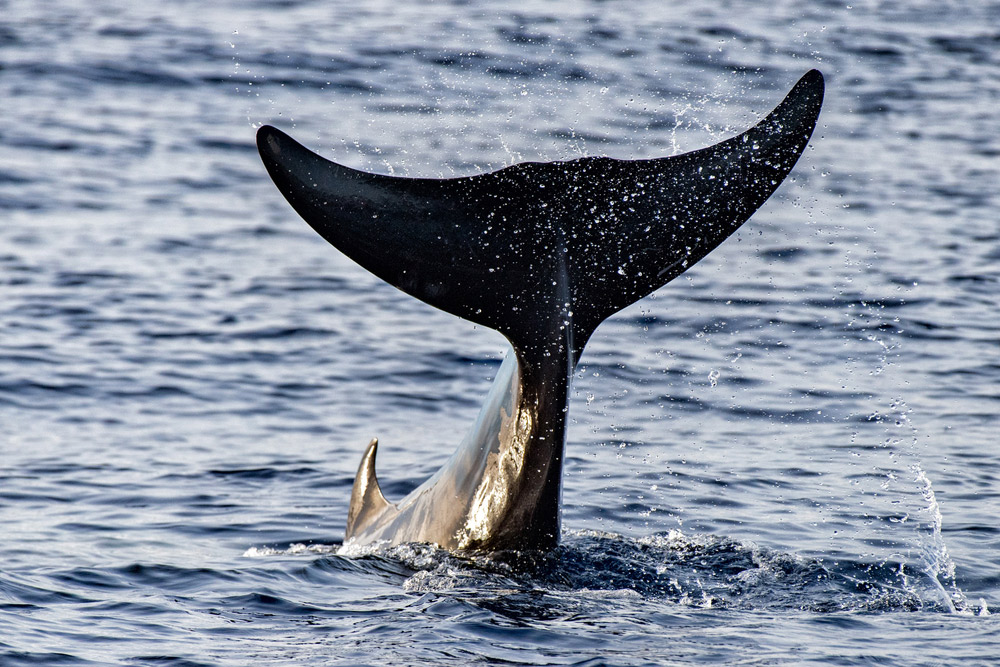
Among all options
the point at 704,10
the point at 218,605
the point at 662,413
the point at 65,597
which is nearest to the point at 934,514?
the point at 662,413

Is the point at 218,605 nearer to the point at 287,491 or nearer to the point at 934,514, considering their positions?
the point at 287,491

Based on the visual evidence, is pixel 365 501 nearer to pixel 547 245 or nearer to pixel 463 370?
pixel 547 245

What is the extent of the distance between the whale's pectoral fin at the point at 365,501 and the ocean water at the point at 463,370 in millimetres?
366

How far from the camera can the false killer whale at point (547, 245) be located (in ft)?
24.6

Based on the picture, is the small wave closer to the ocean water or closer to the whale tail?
the ocean water

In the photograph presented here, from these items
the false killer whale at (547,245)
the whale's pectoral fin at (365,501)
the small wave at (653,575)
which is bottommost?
the small wave at (653,575)

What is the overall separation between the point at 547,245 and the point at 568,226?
0.14 m

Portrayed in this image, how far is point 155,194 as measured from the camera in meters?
20.2

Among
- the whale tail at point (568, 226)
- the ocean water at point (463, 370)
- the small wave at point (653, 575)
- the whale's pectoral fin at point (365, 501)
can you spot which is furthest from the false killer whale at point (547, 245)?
the whale's pectoral fin at point (365, 501)

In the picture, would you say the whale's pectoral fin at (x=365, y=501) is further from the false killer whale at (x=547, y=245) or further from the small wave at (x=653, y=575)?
the false killer whale at (x=547, y=245)

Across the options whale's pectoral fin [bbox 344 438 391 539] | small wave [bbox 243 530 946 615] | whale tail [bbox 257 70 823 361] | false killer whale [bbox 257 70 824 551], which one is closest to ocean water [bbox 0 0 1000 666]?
small wave [bbox 243 530 946 615]

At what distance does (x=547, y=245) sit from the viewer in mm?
7812

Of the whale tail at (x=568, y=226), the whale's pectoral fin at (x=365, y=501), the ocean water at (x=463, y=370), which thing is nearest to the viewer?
the whale tail at (x=568, y=226)

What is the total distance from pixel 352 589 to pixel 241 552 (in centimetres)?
153
